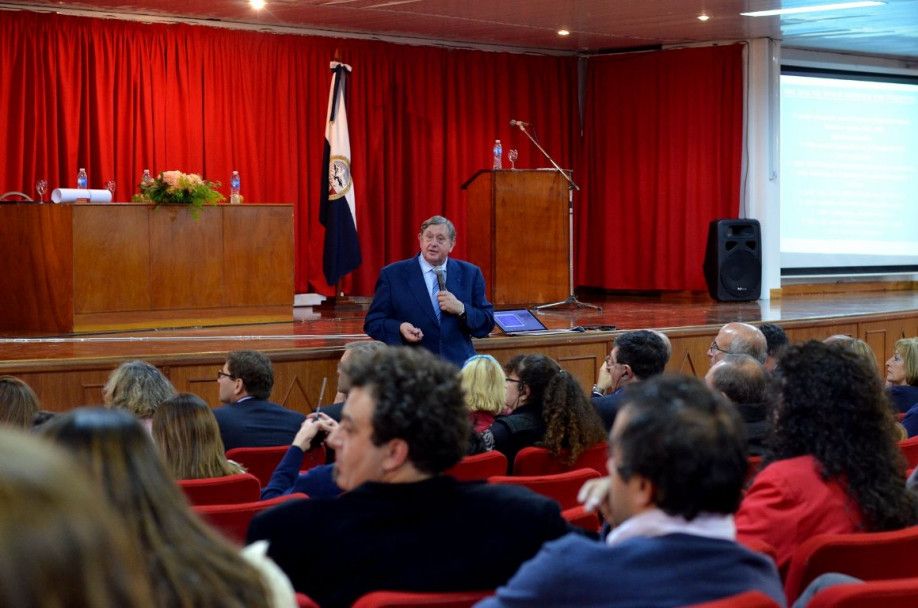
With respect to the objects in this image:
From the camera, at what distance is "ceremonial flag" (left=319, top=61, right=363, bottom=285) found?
33.9 feet

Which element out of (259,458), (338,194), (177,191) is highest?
(338,194)

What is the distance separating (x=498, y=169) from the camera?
9.62 m

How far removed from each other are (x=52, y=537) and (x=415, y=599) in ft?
3.58

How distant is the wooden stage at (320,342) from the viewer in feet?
19.8

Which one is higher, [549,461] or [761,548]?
[761,548]

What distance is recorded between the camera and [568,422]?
381 centimetres

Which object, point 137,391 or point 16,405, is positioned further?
point 137,391

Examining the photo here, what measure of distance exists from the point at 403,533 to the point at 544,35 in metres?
10.1

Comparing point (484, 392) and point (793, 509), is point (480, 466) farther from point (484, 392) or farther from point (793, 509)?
point (793, 509)

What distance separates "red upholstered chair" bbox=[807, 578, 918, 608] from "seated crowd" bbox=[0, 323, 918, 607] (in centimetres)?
16

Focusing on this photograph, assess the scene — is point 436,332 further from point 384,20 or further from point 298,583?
point 384,20

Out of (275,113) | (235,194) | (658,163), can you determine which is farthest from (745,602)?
(658,163)

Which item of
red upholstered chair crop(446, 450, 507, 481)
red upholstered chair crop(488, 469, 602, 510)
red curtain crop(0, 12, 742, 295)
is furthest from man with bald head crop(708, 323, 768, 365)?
red curtain crop(0, 12, 742, 295)

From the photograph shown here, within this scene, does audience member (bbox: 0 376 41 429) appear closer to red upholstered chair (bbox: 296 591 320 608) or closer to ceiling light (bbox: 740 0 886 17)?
red upholstered chair (bbox: 296 591 320 608)
